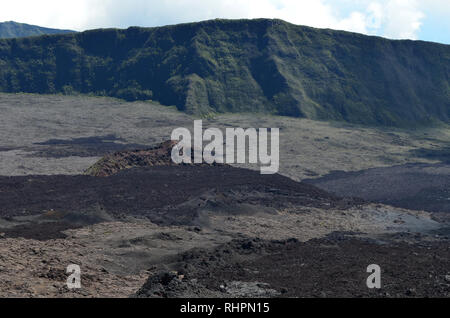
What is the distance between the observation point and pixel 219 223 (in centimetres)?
2806

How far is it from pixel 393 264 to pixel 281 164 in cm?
3435

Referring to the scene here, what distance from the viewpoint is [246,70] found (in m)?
97.0

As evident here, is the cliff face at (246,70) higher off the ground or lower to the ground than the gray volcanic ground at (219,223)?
higher

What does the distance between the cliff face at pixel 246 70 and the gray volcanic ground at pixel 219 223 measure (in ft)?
87.2

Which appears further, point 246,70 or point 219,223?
point 246,70

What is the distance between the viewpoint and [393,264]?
19406mm

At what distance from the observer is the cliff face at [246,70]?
90625 millimetres

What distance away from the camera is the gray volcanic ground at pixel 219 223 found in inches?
668

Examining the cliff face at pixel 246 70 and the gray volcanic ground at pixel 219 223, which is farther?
the cliff face at pixel 246 70

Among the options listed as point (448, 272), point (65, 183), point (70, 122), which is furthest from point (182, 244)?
point (70, 122)

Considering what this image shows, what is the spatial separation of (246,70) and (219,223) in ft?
236

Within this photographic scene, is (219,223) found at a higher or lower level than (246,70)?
lower

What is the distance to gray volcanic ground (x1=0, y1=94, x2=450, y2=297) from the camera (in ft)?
55.7
